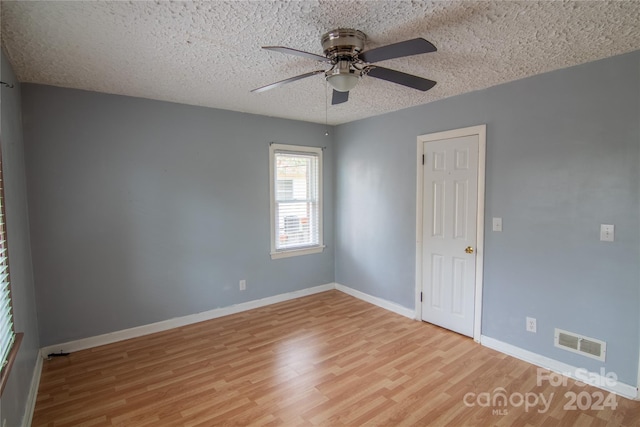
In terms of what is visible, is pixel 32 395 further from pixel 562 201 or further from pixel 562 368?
pixel 562 201

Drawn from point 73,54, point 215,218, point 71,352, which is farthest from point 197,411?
point 73,54

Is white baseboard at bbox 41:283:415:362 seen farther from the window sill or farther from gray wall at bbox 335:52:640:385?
gray wall at bbox 335:52:640:385

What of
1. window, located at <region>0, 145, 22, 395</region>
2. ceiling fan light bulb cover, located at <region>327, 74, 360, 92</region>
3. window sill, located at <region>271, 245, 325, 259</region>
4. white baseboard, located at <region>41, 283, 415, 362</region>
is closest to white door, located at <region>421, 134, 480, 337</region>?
white baseboard, located at <region>41, 283, 415, 362</region>

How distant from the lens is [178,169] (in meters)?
3.48

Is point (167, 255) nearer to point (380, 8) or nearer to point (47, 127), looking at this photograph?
point (47, 127)

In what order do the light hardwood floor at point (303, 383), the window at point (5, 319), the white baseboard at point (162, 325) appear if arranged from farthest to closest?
the white baseboard at point (162, 325) → the light hardwood floor at point (303, 383) → the window at point (5, 319)

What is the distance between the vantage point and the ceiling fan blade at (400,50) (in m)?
1.58

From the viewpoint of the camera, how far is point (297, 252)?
4.45m

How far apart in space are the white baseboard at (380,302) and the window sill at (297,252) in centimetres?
66

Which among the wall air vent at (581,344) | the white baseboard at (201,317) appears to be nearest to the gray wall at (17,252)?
the white baseboard at (201,317)

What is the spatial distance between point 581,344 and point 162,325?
153 inches

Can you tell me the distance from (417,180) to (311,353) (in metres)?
2.15

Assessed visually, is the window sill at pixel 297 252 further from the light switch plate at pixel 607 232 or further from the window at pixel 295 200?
the light switch plate at pixel 607 232

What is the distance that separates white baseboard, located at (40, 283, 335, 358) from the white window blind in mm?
1361
